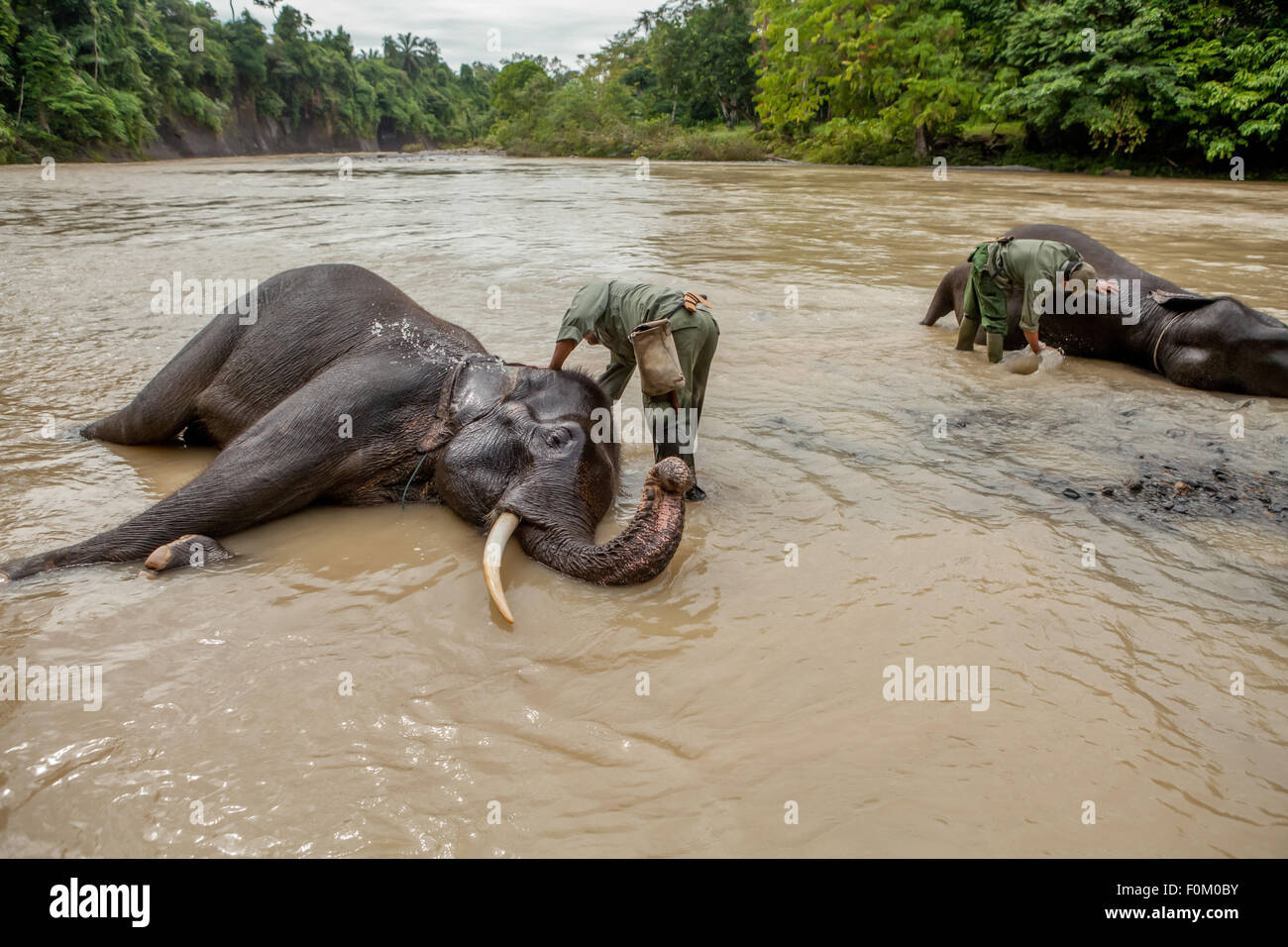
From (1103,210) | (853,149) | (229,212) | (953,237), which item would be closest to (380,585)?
(953,237)

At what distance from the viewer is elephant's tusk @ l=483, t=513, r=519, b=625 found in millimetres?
3278

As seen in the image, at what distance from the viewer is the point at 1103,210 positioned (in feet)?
56.7

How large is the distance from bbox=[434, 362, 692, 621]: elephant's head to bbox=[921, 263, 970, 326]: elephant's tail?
4.96 meters

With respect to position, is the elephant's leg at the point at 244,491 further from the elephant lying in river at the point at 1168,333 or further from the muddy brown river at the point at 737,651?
the elephant lying in river at the point at 1168,333

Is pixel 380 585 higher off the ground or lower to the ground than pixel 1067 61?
lower

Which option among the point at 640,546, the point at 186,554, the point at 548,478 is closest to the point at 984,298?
the point at 548,478

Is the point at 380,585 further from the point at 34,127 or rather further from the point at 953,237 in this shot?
the point at 34,127

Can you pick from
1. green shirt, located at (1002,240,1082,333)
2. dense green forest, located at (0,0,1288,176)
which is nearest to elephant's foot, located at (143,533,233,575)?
green shirt, located at (1002,240,1082,333)

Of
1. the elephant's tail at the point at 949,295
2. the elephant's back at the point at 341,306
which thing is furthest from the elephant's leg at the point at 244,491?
the elephant's tail at the point at 949,295

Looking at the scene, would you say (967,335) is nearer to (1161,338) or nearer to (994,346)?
(994,346)

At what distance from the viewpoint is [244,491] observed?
3975 mm

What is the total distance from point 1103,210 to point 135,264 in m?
17.3
